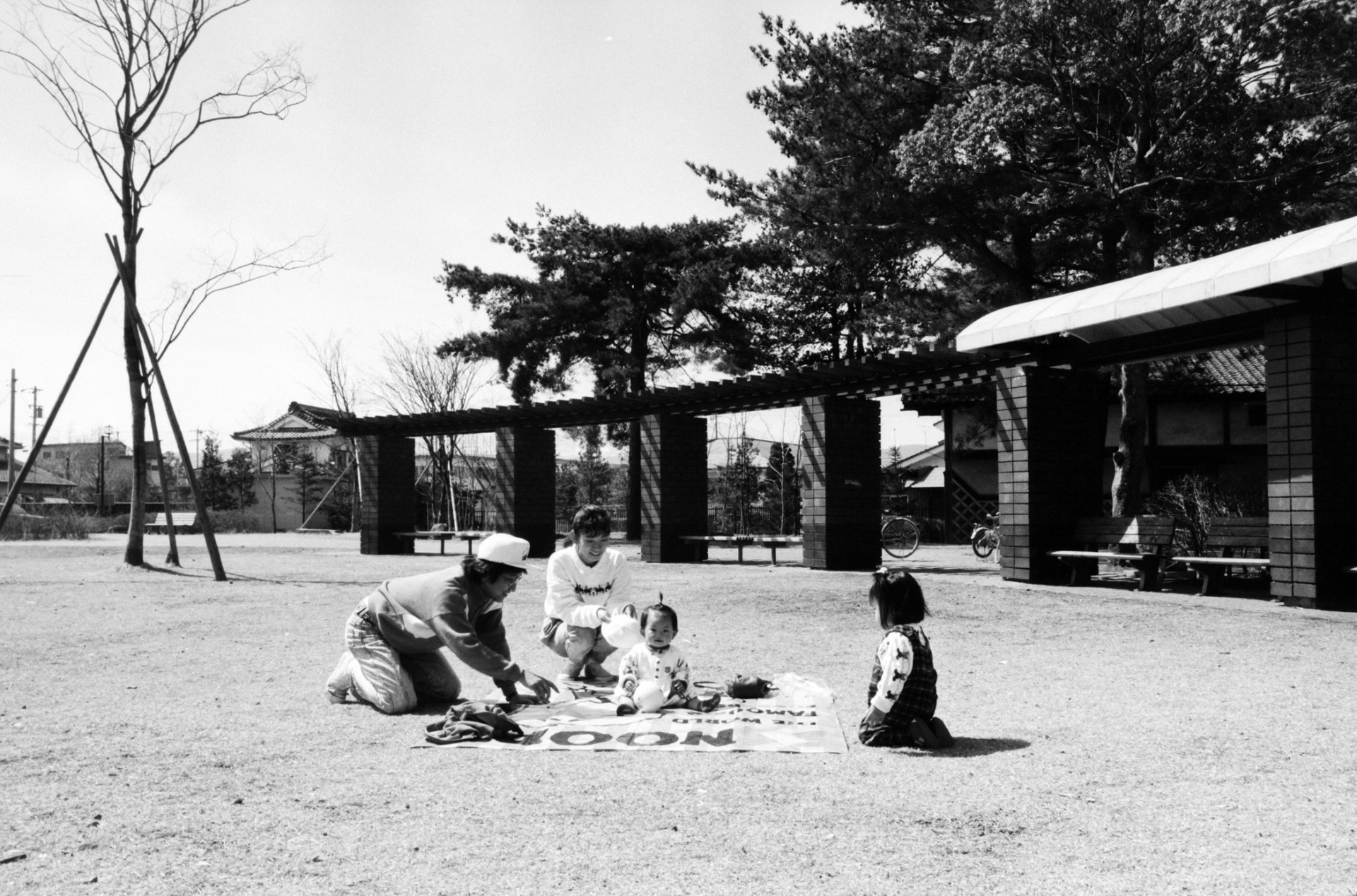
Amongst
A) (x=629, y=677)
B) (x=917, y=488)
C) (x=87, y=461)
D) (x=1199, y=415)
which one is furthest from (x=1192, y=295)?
(x=87, y=461)

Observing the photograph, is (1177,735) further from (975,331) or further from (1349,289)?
(975,331)

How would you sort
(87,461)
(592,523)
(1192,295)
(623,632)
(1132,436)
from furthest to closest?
(87,461), (1132,436), (1192,295), (592,523), (623,632)

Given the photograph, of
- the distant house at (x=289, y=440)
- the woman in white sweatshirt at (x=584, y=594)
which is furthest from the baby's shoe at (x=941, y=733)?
the distant house at (x=289, y=440)

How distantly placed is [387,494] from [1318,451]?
57.6ft

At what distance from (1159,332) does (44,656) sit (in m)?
10.8

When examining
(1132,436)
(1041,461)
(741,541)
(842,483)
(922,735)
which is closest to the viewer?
(922,735)

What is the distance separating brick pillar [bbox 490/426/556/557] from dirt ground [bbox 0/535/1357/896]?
12604 millimetres

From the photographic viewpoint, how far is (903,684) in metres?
4.95

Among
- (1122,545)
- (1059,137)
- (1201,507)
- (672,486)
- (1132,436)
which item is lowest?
(1122,545)

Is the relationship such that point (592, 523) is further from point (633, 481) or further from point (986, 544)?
point (633, 481)

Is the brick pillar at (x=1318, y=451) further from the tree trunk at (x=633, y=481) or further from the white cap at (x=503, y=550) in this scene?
the tree trunk at (x=633, y=481)

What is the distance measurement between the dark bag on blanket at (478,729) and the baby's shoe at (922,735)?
5.82 ft

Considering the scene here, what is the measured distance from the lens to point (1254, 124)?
634 inches

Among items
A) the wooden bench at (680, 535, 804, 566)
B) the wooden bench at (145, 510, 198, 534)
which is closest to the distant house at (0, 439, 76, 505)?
the wooden bench at (145, 510, 198, 534)
